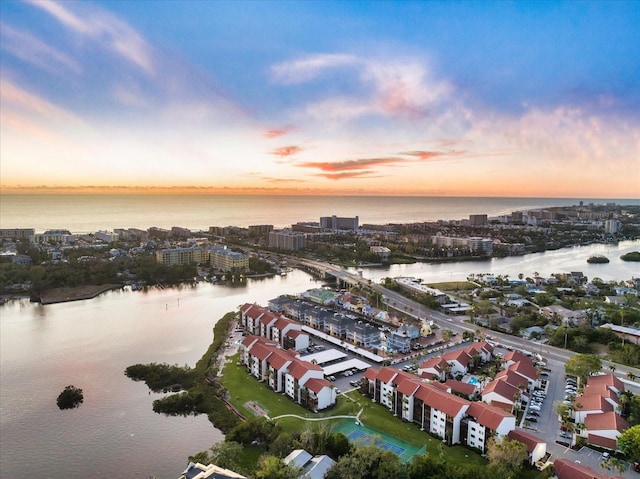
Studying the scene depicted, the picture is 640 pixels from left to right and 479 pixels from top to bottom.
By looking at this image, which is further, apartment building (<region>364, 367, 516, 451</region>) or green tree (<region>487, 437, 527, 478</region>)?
apartment building (<region>364, 367, 516, 451</region>)

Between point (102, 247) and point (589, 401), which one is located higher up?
point (102, 247)

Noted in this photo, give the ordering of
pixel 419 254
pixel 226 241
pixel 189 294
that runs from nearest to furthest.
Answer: pixel 189 294
pixel 419 254
pixel 226 241

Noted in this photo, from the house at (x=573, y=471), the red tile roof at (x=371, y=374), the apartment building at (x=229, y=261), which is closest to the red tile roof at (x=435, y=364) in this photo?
the red tile roof at (x=371, y=374)

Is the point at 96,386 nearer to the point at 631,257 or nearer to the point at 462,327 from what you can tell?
the point at 462,327

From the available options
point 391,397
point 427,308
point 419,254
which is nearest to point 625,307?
point 427,308

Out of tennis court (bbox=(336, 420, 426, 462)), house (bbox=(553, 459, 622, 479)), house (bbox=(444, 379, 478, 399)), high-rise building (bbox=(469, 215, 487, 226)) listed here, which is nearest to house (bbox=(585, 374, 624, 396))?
house (bbox=(444, 379, 478, 399))

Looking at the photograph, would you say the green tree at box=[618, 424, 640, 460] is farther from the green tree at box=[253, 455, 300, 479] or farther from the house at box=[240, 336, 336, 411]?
the green tree at box=[253, 455, 300, 479]

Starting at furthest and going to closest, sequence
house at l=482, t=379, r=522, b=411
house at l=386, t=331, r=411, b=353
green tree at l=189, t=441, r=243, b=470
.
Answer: house at l=386, t=331, r=411, b=353 < house at l=482, t=379, r=522, b=411 < green tree at l=189, t=441, r=243, b=470

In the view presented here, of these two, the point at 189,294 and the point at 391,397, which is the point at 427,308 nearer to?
the point at 391,397
